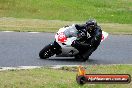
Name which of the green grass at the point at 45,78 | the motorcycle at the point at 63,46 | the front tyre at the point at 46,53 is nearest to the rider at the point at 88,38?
the motorcycle at the point at 63,46

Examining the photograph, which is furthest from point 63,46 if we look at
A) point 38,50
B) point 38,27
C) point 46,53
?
point 38,27

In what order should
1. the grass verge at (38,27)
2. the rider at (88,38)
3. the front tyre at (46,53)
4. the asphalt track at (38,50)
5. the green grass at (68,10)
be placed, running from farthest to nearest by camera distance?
the green grass at (68,10) < the grass verge at (38,27) < the front tyre at (46,53) < the rider at (88,38) < the asphalt track at (38,50)

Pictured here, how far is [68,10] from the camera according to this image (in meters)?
36.7

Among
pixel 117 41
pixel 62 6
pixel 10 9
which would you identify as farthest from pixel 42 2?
pixel 117 41

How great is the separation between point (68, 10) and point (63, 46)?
68.3 ft

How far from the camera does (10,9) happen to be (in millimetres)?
35125

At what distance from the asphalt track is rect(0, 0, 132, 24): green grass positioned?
10.2 metres

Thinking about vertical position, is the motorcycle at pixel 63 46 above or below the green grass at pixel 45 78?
below

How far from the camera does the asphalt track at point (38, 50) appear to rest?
15.4 m

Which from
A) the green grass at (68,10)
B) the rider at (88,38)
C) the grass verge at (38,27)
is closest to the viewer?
the rider at (88,38)

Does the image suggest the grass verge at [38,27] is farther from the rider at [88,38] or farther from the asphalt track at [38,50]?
the rider at [88,38]

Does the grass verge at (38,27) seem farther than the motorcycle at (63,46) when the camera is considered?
Yes

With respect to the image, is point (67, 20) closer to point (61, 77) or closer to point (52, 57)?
point (52, 57)

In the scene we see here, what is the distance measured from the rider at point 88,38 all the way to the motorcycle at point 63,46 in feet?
0.46
